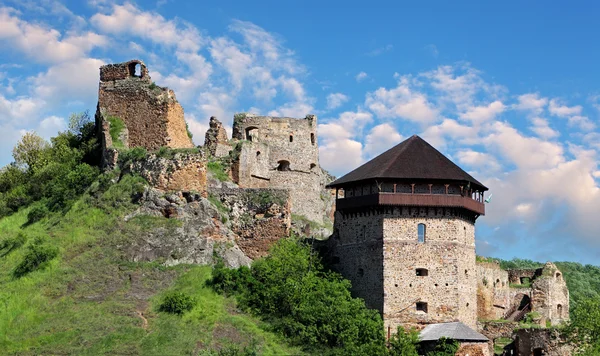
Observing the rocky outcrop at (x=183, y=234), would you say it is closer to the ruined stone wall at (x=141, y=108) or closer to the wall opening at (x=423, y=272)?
the ruined stone wall at (x=141, y=108)

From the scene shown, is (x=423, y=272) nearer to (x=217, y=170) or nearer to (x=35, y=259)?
(x=217, y=170)

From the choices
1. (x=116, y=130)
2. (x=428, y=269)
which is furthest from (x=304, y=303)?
(x=116, y=130)

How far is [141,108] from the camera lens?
51406 mm

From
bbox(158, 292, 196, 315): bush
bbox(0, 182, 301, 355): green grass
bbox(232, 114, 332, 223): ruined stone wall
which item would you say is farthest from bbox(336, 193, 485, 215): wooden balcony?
bbox(232, 114, 332, 223): ruined stone wall

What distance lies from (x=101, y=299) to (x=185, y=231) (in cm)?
652

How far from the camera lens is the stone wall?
153ft

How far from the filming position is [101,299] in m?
39.4

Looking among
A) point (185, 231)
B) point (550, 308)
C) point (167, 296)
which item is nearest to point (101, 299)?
point (167, 296)

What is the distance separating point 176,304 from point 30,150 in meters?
25.4

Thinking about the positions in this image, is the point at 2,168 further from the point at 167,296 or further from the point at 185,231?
the point at 167,296

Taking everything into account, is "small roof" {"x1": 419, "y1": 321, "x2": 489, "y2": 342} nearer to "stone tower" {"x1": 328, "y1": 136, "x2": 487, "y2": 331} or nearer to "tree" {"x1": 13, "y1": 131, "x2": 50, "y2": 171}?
"stone tower" {"x1": 328, "y1": 136, "x2": 487, "y2": 331}

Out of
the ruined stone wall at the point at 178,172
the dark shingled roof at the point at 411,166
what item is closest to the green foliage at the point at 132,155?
the ruined stone wall at the point at 178,172

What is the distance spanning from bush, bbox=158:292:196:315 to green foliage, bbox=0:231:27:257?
9595 mm

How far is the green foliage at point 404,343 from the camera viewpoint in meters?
40.6
